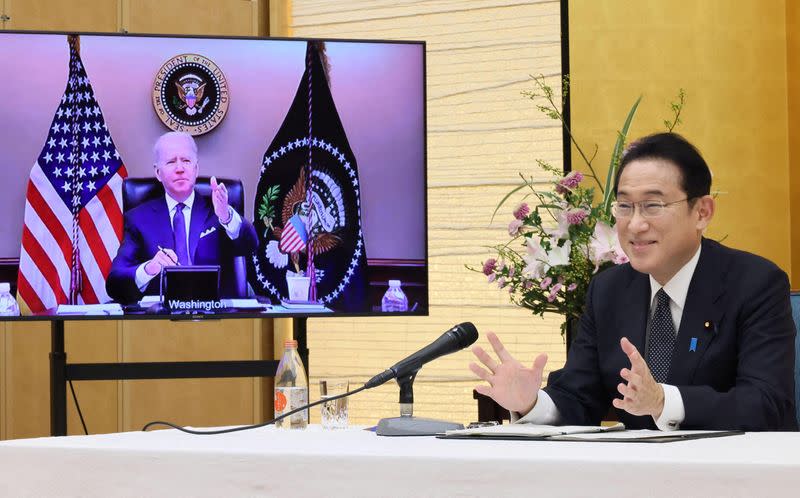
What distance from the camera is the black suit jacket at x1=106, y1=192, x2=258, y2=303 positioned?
3039 mm

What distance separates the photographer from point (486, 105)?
3754 mm

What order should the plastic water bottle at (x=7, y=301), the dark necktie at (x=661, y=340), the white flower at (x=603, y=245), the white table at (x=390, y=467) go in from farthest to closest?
1. the plastic water bottle at (x=7, y=301)
2. the white flower at (x=603, y=245)
3. the dark necktie at (x=661, y=340)
4. the white table at (x=390, y=467)

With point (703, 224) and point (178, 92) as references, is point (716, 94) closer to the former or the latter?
point (703, 224)

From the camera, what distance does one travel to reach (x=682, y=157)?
7.43 ft

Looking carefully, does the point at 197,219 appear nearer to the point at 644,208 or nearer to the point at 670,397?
the point at 644,208

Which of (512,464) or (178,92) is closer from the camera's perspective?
(512,464)

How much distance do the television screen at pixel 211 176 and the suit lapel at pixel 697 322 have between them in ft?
3.70

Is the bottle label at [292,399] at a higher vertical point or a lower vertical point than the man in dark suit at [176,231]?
lower

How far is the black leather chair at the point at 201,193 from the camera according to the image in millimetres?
3057

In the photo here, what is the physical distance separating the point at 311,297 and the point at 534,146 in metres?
1.04

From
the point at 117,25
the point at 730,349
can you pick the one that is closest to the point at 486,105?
the point at 117,25

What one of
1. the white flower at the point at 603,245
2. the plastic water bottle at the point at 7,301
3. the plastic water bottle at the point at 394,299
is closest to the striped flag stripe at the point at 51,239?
the plastic water bottle at the point at 7,301

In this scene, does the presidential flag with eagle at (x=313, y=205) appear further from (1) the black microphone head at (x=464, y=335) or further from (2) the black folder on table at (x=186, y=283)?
(1) the black microphone head at (x=464, y=335)

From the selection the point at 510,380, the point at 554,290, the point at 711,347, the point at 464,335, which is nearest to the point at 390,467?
the point at 464,335
